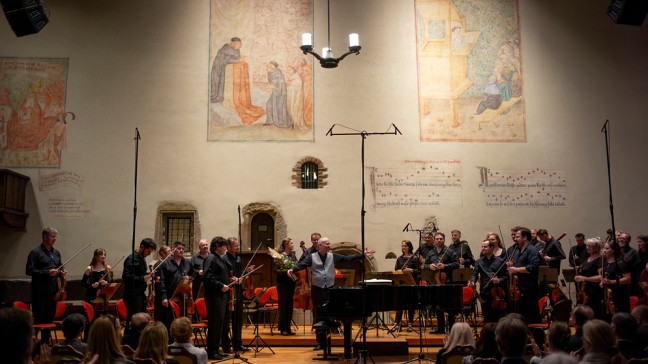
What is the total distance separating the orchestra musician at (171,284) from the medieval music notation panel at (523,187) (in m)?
7.49

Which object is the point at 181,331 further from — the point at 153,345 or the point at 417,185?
the point at 417,185

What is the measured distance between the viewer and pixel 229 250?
354 inches

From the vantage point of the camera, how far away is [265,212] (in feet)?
44.9

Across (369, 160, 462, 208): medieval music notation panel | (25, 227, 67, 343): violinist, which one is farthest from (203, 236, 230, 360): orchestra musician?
(369, 160, 462, 208): medieval music notation panel

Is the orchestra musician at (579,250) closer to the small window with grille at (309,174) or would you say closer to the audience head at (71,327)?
the small window with grille at (309,174)

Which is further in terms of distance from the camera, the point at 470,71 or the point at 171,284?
the point at 470,71

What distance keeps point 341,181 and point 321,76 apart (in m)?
2.47

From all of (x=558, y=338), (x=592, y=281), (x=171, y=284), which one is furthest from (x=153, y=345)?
(x=592, y=281)

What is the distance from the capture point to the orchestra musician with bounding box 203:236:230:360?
27.5 feet

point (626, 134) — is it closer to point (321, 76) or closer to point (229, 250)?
point (321, 76)

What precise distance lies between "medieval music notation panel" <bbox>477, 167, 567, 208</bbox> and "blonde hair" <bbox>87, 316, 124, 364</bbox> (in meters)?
11.0

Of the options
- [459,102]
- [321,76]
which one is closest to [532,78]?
[459,102]

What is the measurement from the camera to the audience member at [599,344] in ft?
13.5

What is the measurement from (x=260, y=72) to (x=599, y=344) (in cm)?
1113
